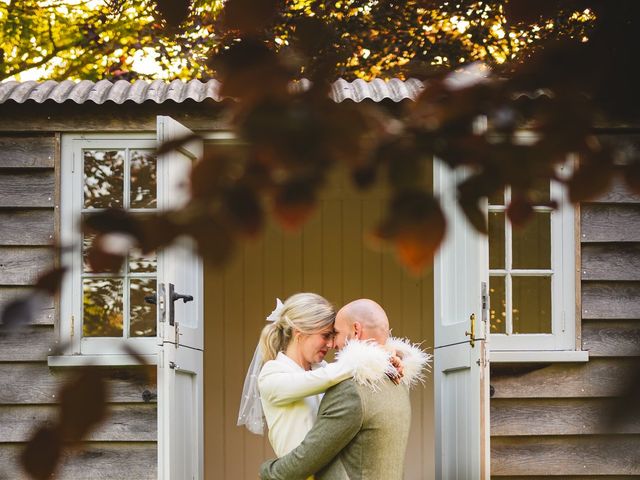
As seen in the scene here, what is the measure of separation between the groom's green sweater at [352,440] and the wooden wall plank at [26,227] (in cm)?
187

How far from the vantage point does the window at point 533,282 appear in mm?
4746

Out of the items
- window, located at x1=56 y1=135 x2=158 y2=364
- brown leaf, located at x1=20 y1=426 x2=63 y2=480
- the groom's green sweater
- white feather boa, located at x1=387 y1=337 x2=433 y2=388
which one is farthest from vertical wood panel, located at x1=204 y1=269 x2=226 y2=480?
brown leaf, located at x1=20 y1=426 x2=63 y2=480

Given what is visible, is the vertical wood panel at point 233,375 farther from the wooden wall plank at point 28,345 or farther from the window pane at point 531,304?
the window pane at point 531,304

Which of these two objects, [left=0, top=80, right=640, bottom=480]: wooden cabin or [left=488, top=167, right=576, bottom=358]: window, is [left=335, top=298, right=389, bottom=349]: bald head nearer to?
[left=0, top=80, right=640, bottom=480]: wooden cabin

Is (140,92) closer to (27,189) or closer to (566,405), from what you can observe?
(27,189)

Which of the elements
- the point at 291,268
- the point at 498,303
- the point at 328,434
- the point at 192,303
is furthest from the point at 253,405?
the point at 291,268

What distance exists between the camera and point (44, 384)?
4.67 m

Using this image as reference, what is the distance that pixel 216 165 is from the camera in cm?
86

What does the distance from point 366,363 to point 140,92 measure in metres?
2.00

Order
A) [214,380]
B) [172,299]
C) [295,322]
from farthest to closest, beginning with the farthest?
[214,380] < [172,299] < [295,322]

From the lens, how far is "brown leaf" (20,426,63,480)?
973mm

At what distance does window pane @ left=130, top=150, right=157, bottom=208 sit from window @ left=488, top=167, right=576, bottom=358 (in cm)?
165

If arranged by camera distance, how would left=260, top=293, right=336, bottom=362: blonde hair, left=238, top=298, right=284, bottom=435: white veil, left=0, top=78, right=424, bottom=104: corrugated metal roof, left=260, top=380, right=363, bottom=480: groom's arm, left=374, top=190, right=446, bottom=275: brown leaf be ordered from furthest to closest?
left=0, top=78, right=424, bottom=104: corrugated metal roof, left=238, top=298, right=284, bottom=435: white veil, left=260, top=293, right=336, bottom=362: blonde hair, left=260, top=380, right=363, bottom=480: groom's arm, left=374, top=190, right=446, bottom=275: brown leaf

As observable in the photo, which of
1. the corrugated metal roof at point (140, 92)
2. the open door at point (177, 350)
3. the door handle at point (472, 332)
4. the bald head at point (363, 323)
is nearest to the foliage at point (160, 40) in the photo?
the corrugated metal roof at point (140, 92)
